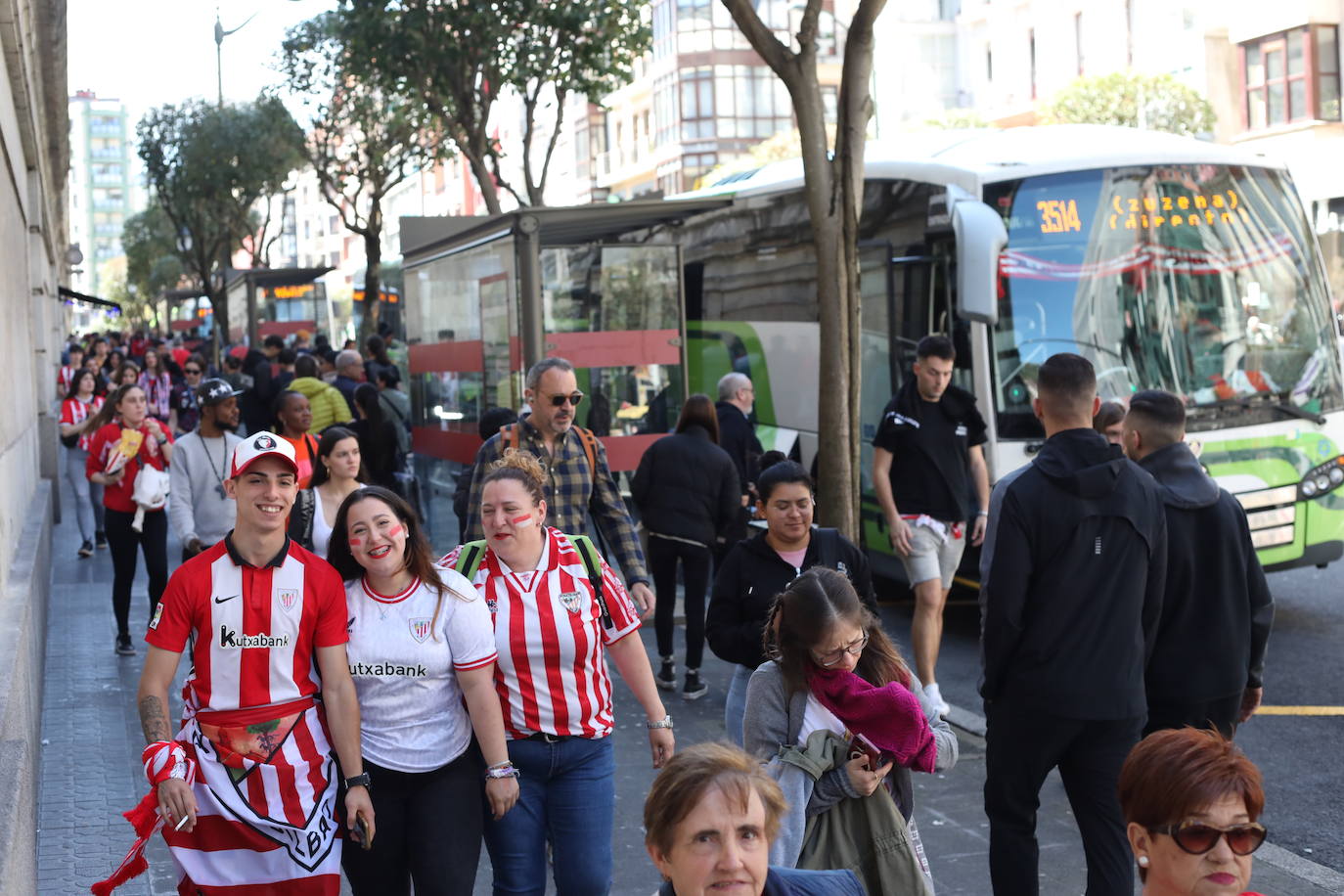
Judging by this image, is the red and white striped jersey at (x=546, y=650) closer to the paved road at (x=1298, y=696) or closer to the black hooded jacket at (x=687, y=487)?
the paved road at (x=1298, y=696)

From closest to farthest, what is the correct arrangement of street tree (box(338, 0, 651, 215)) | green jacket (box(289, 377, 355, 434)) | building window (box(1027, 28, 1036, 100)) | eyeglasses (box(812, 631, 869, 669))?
eyeglasses (box(812, 631, 869, 669)) → green jacket (box(289, 377, 355, 434)) → street tree (box(338, 0, 651, 215)) → building window (box(1027, 28, 1036, 100))

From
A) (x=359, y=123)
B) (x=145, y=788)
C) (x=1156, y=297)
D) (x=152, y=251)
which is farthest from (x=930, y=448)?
(x=152, y=251)

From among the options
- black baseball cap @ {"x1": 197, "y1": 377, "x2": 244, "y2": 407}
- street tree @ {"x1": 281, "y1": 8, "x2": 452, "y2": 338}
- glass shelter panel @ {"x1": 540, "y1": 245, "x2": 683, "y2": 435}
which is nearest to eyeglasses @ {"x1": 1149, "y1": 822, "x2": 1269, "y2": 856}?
black baseball cap @ {"x1": 197, "y1": 377, "x2": 244, "y2": 407}

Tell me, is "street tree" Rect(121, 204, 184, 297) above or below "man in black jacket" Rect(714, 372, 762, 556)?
above

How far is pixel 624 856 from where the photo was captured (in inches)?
235

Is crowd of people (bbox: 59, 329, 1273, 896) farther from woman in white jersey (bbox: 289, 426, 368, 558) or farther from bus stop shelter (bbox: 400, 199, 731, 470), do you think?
bus stop shelter (bbox: 400, 199, 731, 470)

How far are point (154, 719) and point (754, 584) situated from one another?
1.98m

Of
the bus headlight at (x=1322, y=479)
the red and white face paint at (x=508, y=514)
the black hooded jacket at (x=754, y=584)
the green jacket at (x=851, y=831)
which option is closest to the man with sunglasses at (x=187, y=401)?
the bus headlight at (x=1322, y=479)

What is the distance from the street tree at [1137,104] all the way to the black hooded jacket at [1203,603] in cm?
3666

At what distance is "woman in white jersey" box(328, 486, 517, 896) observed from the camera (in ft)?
13.4

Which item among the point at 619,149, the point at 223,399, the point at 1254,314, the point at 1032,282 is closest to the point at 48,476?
the point at 223,399

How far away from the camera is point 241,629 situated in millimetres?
3881

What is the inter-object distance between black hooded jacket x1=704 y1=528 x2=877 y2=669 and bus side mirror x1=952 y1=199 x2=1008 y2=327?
13.4ft

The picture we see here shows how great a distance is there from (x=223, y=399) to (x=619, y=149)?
57.5 meters
